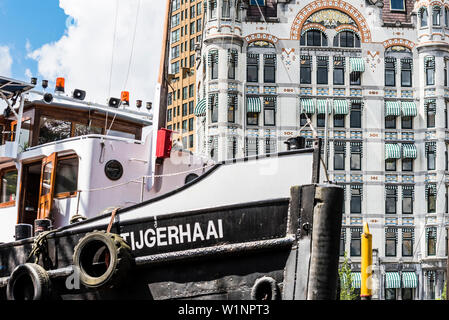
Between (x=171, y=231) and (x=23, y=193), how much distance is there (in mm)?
3698

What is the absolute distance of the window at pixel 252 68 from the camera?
35.0 metres

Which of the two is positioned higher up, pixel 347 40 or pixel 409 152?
pixel 347 40

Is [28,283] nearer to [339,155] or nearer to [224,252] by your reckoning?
[224,252]

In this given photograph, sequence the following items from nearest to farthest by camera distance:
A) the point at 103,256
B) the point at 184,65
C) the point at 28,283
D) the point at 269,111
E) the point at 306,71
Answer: the point at 103,256 < the point at 28,283 < the point at 269,111 < the point at 306,71 < the point at 184,65

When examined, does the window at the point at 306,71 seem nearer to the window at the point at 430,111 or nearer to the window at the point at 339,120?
the window at the point at 339,120

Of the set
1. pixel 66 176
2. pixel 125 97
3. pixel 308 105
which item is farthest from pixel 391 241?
pixel 66 176

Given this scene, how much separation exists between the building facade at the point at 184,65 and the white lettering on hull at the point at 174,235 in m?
51.3

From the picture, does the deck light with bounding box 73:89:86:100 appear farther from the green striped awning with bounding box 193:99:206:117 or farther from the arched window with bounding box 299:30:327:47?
the arched window with bounding box 299:30:327:47

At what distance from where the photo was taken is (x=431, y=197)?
34250mm

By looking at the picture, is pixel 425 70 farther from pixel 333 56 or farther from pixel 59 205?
pixel 59 205

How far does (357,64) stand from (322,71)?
5.78 feet

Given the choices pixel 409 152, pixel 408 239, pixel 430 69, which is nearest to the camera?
pixel 408 239

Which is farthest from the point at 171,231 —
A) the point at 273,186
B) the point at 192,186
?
the point at 273,186

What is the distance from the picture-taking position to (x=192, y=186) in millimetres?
8234
